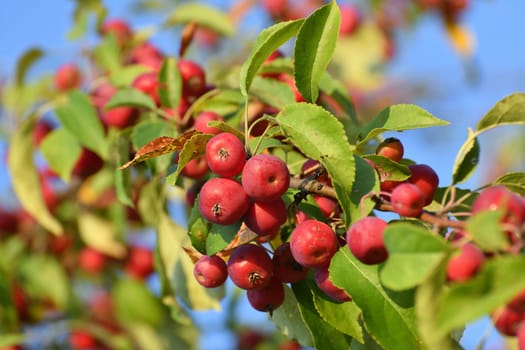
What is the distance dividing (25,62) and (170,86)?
0.89 m

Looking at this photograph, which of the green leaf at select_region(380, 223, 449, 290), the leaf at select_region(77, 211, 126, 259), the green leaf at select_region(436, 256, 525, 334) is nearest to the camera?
the green leaf at select_region(436, 256, 525, 334)

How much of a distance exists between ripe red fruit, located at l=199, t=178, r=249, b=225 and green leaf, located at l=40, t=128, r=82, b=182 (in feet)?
2.90

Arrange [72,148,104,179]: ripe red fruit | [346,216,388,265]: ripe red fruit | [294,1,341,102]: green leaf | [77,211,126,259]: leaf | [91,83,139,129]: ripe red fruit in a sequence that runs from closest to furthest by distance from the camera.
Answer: [346,216,388,265]: ripe red fruit
[294,1,341,102]: green leaf
[91,83,139,129]: ripe red fruit
[72,148,104,179]: ripe red fruit
[77,211,126,259]: leaf

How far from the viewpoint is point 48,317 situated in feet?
9.64

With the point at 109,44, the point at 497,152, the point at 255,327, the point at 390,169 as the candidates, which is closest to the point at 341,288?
the point at 390,169

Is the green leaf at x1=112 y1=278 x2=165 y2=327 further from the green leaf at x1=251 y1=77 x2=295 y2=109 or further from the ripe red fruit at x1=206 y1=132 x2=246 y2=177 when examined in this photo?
the ripe red fruit at x1=206 y1=132 x2=246 y2=177

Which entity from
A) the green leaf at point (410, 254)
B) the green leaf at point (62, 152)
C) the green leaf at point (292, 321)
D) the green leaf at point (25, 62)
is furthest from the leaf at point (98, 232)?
the green leaf at point (410, 254)

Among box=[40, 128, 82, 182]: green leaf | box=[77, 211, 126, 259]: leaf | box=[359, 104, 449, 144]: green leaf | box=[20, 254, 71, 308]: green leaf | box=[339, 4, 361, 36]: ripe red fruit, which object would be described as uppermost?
box=[359, 104, 449, 144]: green leaf

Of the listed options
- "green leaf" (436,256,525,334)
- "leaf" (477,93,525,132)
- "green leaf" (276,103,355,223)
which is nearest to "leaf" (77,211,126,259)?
"green leaf" (276,103,355,223)

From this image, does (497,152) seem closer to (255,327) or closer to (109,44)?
(255,327)

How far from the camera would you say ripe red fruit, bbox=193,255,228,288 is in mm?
1124

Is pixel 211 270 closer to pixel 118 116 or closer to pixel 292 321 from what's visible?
pixel 292 321

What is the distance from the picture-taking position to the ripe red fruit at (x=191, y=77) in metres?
1.66

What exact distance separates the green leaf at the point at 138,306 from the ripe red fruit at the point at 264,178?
1745 millimetres
